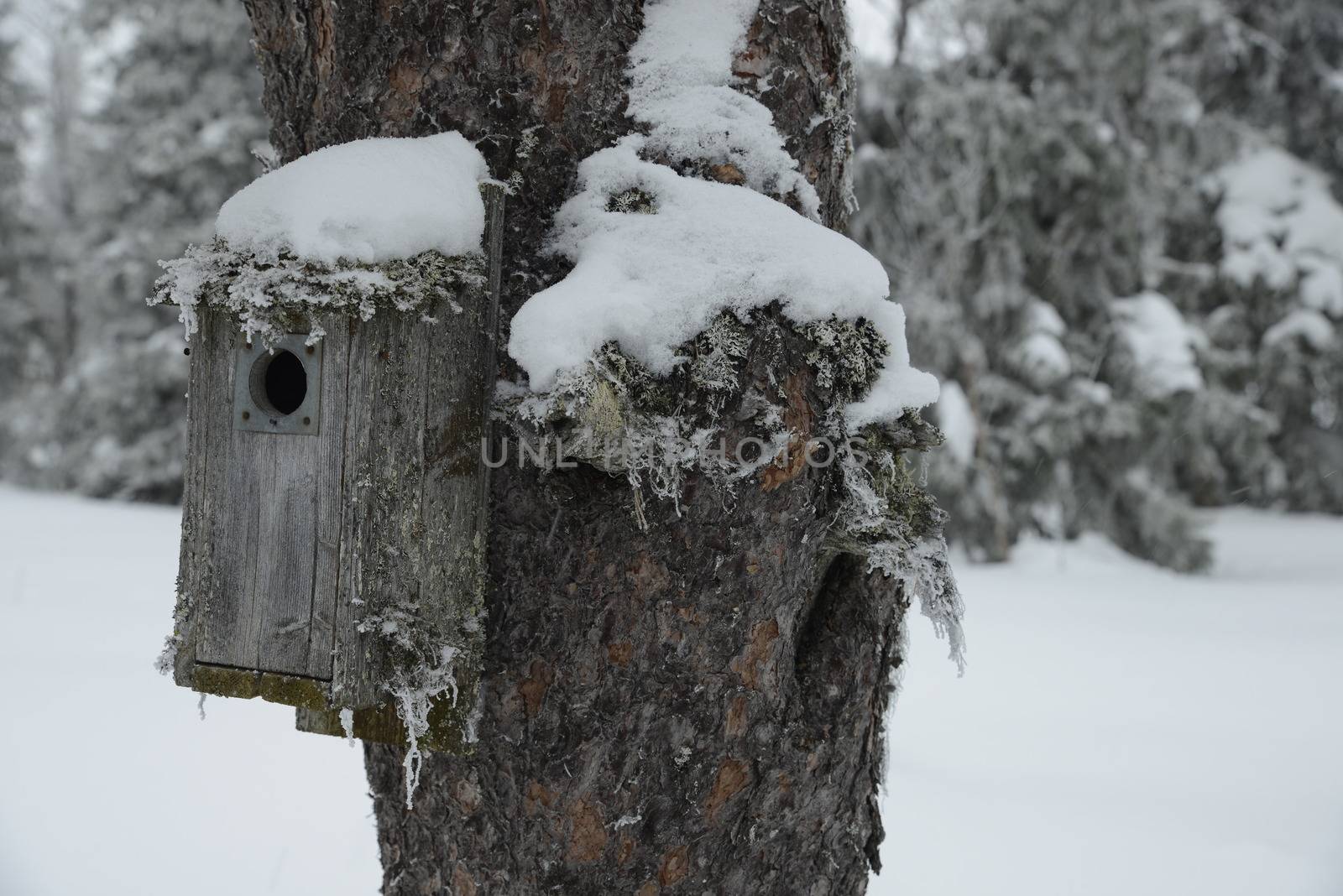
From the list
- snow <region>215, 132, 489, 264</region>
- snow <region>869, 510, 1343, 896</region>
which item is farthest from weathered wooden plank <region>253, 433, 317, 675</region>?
snow <region>869, 510, 1343, 896</region>

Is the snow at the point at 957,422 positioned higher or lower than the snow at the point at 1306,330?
lower

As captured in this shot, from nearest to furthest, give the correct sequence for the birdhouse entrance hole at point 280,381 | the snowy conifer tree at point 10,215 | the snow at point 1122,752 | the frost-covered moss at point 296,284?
1. the frost-covered moss at point 296,284
2. the birdhouse entrance hole at point 280,381
3. the snow at point 1122,752
4. the snowy conifer tree at point 10,215

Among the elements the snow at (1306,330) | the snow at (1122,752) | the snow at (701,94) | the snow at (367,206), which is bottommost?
the snow at (1122,752)

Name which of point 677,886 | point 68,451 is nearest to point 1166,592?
point 677,886

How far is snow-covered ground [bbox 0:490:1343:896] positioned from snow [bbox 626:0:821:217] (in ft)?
4.53

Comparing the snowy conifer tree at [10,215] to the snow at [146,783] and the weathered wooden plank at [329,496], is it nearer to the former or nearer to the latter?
the snow at [146,783]

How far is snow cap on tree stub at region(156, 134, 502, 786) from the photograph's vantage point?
1.32 meters

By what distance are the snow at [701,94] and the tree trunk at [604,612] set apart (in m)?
0.03

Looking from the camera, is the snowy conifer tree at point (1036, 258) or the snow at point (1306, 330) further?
the snow at point (1306, 330)

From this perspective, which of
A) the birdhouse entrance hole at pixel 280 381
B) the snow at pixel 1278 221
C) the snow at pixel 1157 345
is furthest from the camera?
the snow at pixel 1278 221

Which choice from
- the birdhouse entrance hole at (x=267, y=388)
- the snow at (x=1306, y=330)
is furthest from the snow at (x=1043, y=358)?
the birdhouse entrance hole at (x=267, y=388)

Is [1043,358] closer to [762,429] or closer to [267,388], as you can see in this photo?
[762,429]

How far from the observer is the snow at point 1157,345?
802 centimetres

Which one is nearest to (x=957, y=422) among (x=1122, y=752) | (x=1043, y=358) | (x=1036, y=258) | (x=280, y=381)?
(x=1043, y=358)
